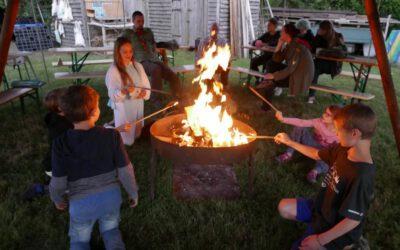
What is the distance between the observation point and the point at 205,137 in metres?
3.55

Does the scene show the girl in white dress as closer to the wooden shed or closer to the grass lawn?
the grass lawn

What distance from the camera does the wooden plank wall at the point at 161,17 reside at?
1620 cm

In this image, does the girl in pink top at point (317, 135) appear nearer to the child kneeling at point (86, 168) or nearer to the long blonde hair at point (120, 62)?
the child kneeling at point (86, 168)

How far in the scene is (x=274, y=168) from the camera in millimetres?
4820

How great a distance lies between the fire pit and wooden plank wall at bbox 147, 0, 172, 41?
12541mm

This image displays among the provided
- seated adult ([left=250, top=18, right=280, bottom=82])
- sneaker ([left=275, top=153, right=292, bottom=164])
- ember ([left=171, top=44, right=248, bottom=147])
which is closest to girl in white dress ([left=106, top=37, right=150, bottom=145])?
ember ([left=171, top=44, right=248, bottom=147])

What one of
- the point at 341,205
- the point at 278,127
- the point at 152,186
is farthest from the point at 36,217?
the point at 278,127

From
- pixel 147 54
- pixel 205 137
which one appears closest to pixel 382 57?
pixel 205 137

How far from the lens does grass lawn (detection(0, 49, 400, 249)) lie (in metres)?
3.31

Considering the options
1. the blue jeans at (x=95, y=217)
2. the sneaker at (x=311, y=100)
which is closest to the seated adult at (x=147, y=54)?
the sneaker at (x=311, y=100)

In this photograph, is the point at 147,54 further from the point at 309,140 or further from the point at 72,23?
the point at 72,23

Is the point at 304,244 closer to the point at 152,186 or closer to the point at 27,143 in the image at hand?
the point at 152,186

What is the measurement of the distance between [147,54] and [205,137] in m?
4.92

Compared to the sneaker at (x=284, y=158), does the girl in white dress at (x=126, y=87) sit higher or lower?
higher
